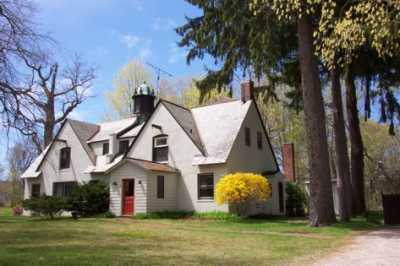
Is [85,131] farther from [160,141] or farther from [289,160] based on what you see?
[289,160]

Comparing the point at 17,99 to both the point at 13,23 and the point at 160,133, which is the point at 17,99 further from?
the point at 160,133

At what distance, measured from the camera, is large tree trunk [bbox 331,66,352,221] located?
1895 centimetres

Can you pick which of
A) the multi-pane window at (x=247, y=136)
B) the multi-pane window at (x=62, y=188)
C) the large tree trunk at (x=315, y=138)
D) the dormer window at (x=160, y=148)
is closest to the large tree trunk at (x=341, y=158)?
the large tree trunk at (x=315, y=138)

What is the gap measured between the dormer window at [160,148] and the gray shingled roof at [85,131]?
5514 millimetres

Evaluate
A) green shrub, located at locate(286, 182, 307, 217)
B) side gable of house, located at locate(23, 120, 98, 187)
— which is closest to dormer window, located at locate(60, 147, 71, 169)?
side gable of house, located at locate(23, 120, 98, 187)

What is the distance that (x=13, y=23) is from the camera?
1244cm

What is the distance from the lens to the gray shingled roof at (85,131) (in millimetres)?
30427

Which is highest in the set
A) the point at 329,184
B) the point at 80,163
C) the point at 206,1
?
the point at 206,1

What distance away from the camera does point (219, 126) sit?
85.9ft

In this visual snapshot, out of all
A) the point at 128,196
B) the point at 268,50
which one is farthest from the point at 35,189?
the point at 268,50

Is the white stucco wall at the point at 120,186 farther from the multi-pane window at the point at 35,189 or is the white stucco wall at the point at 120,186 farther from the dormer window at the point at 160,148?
the multi-pane window at the point at 35,189

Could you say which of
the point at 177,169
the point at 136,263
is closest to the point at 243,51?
the point at 177,169

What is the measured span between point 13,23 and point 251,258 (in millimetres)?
9551

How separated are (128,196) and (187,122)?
5.97 metres
